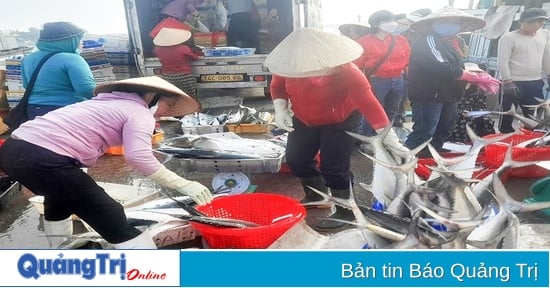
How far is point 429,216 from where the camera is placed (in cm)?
229

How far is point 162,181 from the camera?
249 cm

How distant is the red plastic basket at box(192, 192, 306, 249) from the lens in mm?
2490

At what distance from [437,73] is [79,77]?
3425 millimetres

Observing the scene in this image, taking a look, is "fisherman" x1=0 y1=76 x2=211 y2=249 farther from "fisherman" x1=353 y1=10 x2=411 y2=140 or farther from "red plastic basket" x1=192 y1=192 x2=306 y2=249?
"fisherman" x1=353 y1=10 x2=411 y2=140

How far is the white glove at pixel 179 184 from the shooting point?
2473 mm

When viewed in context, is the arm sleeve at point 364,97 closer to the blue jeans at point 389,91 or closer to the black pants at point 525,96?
the blue jeans at point 389,91

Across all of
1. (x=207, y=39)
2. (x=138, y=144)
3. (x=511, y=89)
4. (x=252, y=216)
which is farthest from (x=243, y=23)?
(x=138, y=144)

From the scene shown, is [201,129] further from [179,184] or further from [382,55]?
[179,184]

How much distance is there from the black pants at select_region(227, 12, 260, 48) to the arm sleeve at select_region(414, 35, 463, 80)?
5.43 metres

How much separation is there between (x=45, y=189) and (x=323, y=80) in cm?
→ 198

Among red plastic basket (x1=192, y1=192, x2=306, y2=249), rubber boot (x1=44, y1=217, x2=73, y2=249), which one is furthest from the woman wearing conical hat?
rubber boot (x1=44, y1=217, x2=73, y2=249)

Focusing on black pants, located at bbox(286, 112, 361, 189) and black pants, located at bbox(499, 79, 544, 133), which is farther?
black pants, located at bbox(499, 79, 544, 133)

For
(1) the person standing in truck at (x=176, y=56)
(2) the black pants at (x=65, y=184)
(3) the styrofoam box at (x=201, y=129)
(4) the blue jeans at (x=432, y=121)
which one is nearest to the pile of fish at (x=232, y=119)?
(3) the styrofoam box at (x=201, y=129)

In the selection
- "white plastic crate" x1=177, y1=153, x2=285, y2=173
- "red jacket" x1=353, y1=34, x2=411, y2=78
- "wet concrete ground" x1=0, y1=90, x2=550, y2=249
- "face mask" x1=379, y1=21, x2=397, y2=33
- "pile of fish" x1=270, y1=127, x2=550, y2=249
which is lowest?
"wet concrete ground" x1=0, y1=90, x2=550, y2=249
